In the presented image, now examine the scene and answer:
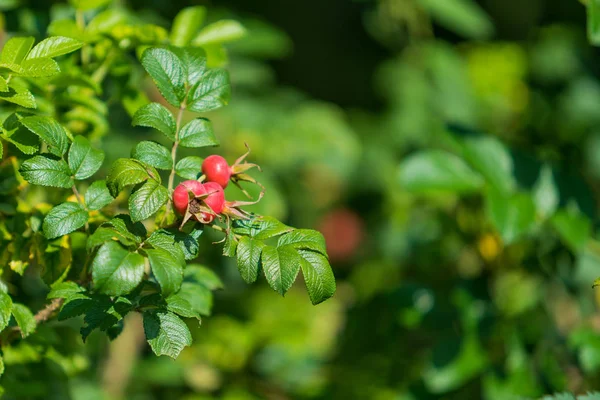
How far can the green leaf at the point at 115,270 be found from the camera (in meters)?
0.71

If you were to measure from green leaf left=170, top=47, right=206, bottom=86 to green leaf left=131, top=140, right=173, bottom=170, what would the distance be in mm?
111

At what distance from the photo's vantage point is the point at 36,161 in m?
0.81

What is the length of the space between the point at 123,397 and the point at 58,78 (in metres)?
1.14

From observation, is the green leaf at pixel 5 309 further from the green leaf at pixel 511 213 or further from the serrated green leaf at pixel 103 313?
the green leaf at pixel 511 213

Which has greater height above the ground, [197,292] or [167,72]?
[167,72]

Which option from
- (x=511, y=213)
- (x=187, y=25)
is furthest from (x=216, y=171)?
(x=511, y=213)

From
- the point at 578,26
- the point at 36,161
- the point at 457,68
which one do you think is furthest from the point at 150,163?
the point at 578,26

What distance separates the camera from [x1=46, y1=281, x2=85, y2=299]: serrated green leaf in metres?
0.82

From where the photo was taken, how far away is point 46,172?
81cm

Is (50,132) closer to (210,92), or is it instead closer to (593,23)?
(210,92)

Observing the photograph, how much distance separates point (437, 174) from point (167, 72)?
71 cm

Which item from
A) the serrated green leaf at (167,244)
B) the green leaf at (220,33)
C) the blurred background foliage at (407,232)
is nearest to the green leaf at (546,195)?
the blurred background foliage at (407,232)

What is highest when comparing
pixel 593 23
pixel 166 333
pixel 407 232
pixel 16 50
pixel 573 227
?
pixel 16 50

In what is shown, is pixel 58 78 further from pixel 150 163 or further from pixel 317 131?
pixel 317 131
